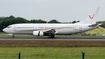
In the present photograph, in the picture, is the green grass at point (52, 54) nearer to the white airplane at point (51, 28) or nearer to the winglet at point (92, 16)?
the white airplane at point (51, 28)

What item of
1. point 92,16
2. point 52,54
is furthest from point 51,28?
point 52,54

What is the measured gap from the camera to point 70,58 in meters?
15.6

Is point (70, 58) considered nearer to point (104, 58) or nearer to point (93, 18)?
point (104, 58)

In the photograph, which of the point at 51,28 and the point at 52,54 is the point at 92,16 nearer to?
the point at 51,28

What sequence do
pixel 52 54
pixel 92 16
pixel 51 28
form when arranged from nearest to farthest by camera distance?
pixel 52 54
pixel 51 28
pixel 92 16

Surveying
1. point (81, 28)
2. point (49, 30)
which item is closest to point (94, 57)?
point (49, 30)

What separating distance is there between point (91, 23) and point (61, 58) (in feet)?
112

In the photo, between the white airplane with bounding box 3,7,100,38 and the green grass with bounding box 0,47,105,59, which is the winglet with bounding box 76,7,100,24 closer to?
the white airplane with bounding box 3,7,100,38

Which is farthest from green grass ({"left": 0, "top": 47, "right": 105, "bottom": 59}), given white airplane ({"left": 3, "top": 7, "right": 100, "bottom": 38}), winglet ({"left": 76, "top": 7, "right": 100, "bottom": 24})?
winglet ({"left": 76, "top": 7, "right": 100, "bottom": 24})

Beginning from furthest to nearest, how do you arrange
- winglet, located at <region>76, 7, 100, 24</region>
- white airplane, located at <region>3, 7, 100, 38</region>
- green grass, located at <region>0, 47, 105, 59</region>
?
winglet, located at <region>76, 7, 100, 24</region> < white airplane, located at <region>3, 7, 100, 38</region> < green grass, located at <region>0, 47, 105, 59</region>

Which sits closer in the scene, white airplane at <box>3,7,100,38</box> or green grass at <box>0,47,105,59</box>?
green grass at <box>0,47,105,59</box>

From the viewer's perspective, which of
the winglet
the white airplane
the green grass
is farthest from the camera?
the winglet

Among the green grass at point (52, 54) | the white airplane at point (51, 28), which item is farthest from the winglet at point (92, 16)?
the green grass at point (52, 54)

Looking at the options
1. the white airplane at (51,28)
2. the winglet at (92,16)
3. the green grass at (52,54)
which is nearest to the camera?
the green grass at (52,54)
